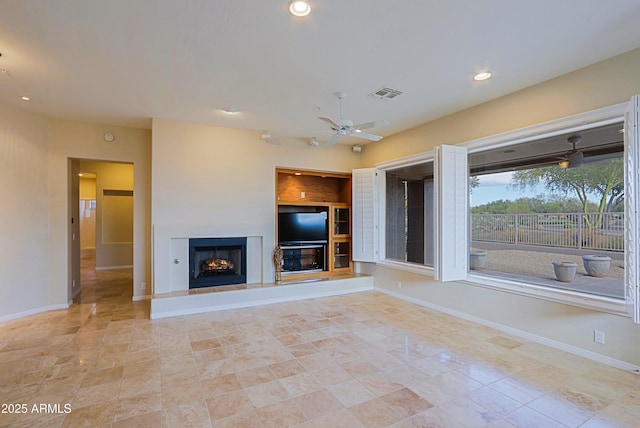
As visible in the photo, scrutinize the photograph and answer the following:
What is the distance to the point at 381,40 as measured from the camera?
2.73m

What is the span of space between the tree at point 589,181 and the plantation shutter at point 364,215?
109 inches

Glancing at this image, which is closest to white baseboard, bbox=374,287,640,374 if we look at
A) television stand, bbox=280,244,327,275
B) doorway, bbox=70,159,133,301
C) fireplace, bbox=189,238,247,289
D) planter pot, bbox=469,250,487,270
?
planter pot, bbox=469,250,487,270

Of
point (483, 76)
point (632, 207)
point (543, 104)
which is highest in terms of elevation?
point (483, 76)

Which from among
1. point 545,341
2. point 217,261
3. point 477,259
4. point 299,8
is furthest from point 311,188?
point 545,341

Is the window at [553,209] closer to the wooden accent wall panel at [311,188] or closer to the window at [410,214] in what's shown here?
the window at [410,214]

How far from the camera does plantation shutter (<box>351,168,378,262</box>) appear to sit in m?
6.10

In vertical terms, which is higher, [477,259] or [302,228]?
[302,228]

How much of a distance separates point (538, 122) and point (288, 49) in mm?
3026

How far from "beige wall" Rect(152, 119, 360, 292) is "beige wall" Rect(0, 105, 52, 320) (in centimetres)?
171

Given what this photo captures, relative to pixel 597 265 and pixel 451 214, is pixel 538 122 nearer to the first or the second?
pixel 451 214

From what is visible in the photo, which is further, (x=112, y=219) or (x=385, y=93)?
(x=112, y=219)

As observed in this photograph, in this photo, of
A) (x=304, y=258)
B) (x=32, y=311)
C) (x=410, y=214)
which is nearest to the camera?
(x=32, y=311)

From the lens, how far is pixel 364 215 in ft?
20.2

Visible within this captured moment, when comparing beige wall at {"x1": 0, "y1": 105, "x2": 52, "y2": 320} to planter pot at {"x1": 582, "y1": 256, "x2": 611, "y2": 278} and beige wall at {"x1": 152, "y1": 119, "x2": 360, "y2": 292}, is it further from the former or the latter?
planter pot at {"x1": 582, "y1": 256, "x2": 611, "y2": 278}
